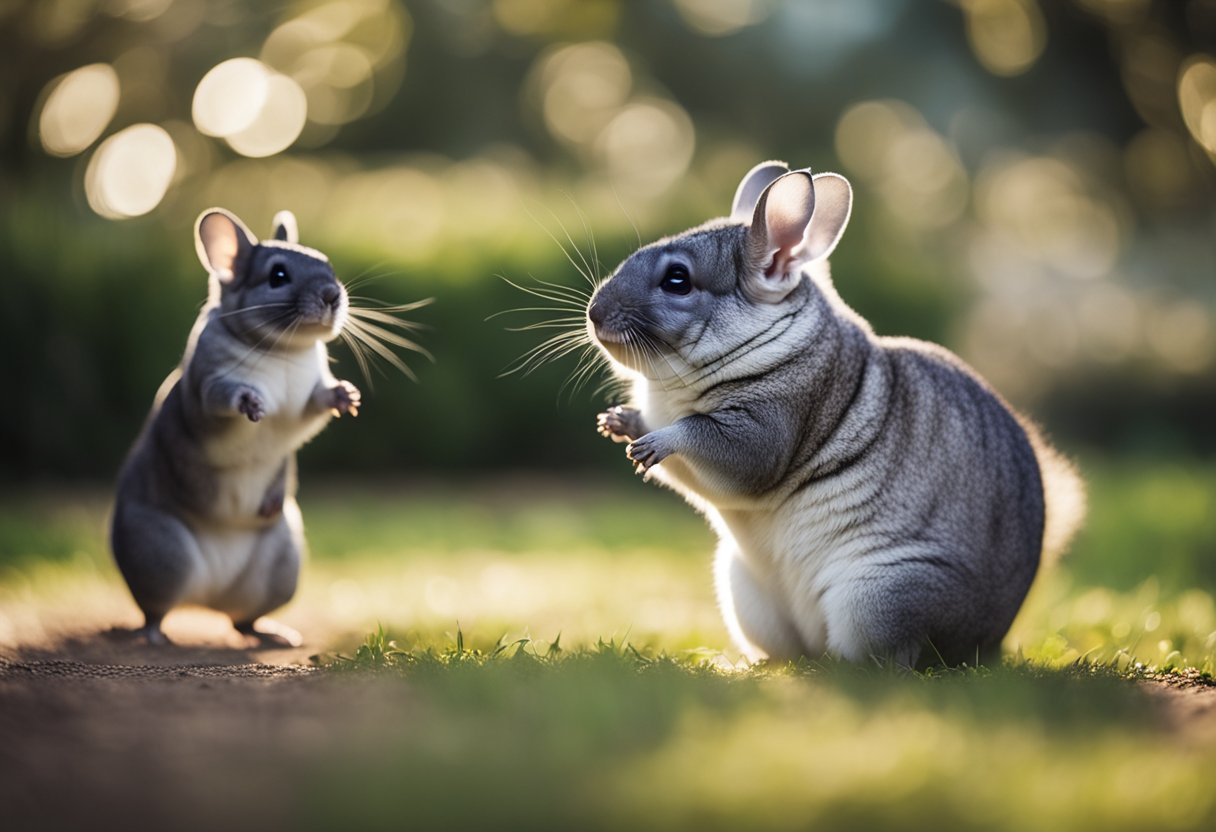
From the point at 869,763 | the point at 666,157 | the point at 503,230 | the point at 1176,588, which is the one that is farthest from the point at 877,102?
the point at 869,763

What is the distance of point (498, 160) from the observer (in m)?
27.6

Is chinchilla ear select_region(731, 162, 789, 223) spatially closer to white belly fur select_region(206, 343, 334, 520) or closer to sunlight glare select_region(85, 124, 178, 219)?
A: white belly fur select_region(206, 343, 334, 520)

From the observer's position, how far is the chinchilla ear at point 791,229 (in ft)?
16.0

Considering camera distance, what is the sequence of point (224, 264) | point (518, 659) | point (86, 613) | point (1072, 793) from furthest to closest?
point (86, 613) < point (224, 264) < point (518, 659) < point (1072, 793)

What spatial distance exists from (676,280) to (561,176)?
1492 cm

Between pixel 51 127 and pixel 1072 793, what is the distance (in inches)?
511

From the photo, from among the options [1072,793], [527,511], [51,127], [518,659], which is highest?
[51,127]

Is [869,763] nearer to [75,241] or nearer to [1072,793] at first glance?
[1072,793]

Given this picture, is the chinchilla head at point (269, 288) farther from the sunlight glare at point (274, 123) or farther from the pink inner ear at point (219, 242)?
the sunlight glare at point (274, 123)

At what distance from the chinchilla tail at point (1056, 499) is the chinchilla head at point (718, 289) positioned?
138cm

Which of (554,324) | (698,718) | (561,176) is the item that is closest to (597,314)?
(698,718)

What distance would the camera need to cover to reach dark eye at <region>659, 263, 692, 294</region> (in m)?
5.04

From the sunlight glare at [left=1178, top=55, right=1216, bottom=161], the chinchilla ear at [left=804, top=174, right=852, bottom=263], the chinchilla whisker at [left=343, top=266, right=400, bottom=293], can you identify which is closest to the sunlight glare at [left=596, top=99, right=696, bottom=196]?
the sunlight glare at [left=1178, top=55, right=1216, bottom=161]

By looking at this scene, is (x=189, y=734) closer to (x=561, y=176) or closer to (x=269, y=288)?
(x=269, y=288)
